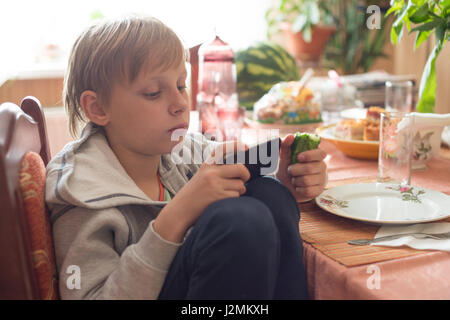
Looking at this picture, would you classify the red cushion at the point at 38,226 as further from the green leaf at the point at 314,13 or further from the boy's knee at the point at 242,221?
the green leaf at the point at 314,13

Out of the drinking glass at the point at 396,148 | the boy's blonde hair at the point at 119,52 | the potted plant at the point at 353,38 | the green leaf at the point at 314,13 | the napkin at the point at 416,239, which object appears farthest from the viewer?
the potted plant at the point at 353,38

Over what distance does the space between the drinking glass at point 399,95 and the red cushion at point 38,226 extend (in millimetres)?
1205

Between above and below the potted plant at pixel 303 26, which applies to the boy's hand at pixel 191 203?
below

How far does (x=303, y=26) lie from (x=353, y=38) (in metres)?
0.39

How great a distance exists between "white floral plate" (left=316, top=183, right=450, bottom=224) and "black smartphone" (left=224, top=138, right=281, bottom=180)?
128mm

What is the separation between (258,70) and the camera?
6.18 feet

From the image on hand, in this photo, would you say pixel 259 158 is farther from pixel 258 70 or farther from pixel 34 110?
pixel 258 70

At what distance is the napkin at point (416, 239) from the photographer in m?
0.68

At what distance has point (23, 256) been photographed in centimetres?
59

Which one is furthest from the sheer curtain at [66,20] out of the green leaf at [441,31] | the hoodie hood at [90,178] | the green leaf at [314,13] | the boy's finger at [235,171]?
the boy's finger at [235,171]

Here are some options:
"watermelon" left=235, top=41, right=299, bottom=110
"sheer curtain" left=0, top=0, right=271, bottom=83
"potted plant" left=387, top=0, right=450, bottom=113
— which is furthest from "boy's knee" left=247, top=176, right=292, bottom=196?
"sheer curtain" left=0, top=0, right=271, bottom=83

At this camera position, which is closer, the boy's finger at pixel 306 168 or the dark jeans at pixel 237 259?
the dark jeans at pixel 237 259

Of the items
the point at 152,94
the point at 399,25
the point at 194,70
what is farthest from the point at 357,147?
the point at 194,70
